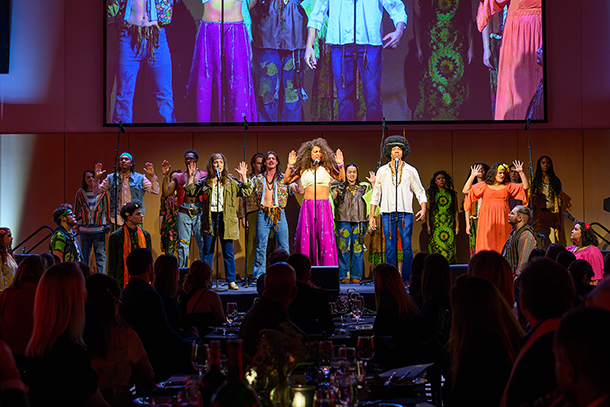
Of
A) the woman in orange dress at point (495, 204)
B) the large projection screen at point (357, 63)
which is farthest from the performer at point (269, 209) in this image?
the woman in orange dress at point (495, 204)

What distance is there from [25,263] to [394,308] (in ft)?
7.02

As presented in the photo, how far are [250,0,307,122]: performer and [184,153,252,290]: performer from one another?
6.94ft

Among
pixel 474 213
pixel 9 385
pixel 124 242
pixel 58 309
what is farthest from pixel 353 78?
pixel 9 385

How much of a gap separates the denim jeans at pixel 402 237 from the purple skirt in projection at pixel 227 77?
9.71ft

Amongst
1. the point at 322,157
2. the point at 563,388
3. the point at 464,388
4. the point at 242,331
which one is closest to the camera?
the point at 563,388

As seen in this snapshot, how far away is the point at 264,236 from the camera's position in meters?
8.08

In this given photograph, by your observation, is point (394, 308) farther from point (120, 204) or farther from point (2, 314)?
point (120, 204)

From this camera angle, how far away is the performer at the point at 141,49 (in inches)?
387

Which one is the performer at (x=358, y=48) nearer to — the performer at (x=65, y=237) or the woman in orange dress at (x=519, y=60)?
the woman in orange dress at (x=519, y=60)

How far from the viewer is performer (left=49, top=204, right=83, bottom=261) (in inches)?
287

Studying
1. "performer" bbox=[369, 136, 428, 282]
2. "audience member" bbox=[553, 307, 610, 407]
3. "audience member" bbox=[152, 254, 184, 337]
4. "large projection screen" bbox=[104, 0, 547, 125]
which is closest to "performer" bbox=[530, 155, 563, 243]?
"large projection screen" bbox=[104, 0, 547, 125]

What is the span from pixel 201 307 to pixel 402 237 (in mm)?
4060

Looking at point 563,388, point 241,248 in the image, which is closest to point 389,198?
point 241,248

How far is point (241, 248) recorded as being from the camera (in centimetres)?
1005
